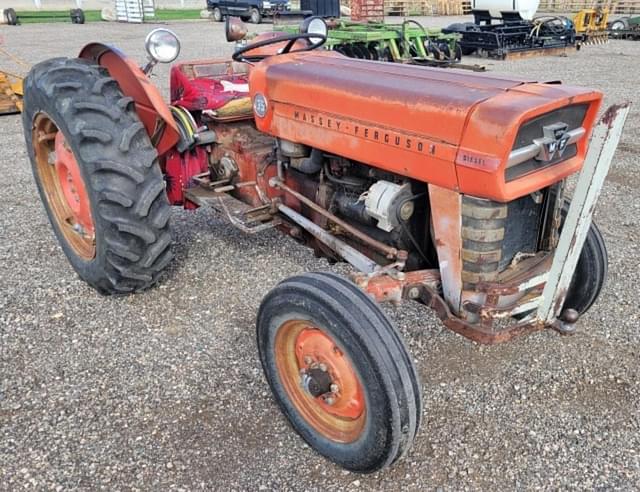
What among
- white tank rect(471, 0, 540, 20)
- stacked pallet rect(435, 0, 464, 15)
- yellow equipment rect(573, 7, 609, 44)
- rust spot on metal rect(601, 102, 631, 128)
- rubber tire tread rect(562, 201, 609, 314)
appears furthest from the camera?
stacked pallet rect(435, 0, 464, 15)

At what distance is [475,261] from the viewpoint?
2129mm

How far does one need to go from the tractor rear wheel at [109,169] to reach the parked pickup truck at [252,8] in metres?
20.2

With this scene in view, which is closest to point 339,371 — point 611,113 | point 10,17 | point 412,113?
point 412,113

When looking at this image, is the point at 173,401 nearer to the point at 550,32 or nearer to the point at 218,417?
the point at 218,417

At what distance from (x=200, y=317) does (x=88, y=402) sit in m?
0.75

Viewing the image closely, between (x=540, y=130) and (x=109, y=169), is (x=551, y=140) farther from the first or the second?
(x=109, y=169)

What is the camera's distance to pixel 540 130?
191 centimetres

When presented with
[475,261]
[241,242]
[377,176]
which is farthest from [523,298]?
[241,242]

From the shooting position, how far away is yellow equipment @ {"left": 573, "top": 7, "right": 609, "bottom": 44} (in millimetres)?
16172

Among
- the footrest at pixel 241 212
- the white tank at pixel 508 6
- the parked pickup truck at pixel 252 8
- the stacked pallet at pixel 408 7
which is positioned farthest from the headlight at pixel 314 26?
the stacked pallet at pixel 408 7

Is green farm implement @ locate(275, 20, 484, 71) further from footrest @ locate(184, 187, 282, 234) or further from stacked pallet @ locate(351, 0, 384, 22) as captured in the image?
footrest @ locate(184, 187, 282, 234)

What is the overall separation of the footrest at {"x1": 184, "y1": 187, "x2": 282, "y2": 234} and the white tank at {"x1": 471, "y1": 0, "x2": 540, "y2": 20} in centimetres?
1236

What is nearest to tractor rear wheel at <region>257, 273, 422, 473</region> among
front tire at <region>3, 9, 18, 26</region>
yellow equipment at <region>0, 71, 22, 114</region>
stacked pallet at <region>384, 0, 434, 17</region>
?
yellow equipment at <region>0, 71, 22, 114</region>

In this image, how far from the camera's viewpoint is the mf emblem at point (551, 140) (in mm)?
1886
